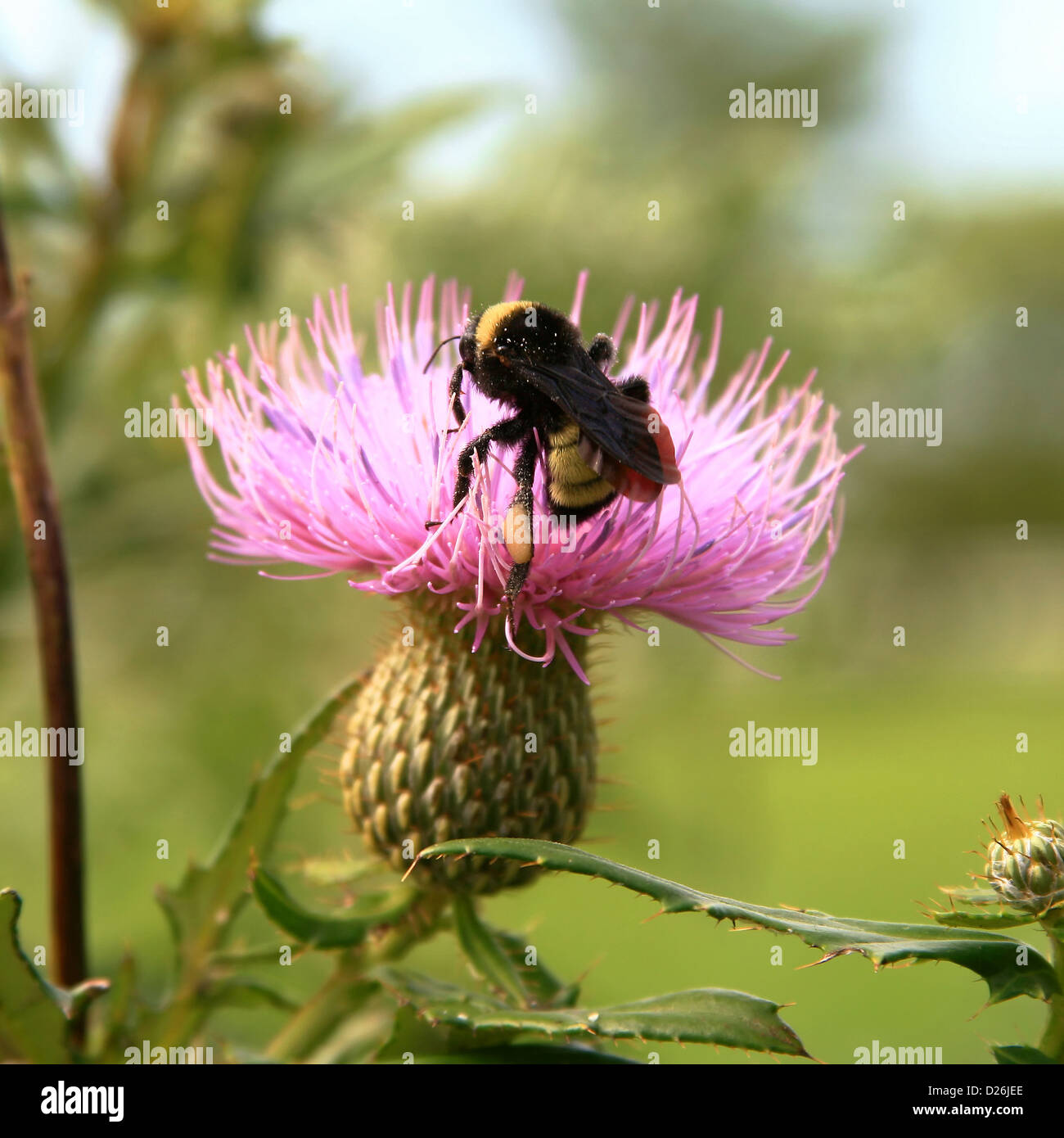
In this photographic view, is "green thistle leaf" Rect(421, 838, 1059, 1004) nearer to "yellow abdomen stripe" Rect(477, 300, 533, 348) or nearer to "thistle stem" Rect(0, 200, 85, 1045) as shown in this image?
"thistle stem" Rect(0, 200, 85, 1045)

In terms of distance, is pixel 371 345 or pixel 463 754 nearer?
pixel 463 754

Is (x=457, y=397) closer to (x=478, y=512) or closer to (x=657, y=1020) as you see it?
(x=478, y=512)

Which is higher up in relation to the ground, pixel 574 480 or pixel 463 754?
pixel 574 480

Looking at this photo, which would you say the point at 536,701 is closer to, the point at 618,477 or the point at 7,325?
the point at 618,477

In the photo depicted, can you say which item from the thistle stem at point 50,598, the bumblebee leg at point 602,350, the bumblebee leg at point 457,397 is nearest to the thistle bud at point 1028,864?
the bumblebee leg at point 457,397

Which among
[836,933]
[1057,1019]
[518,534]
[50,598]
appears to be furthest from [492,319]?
[1057,1019]

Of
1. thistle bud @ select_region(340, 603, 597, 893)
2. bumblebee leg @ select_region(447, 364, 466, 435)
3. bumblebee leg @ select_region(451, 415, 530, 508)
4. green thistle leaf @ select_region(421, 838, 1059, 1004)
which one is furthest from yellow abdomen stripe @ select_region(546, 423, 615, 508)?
green thistle leaf @ select_region(421, 838, 1059, 1004)

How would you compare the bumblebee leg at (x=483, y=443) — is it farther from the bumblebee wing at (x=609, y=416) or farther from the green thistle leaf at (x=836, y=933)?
the green thistle leaf at (x=836, y=933)

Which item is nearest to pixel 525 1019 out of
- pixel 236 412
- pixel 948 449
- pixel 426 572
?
pixel 426 572
